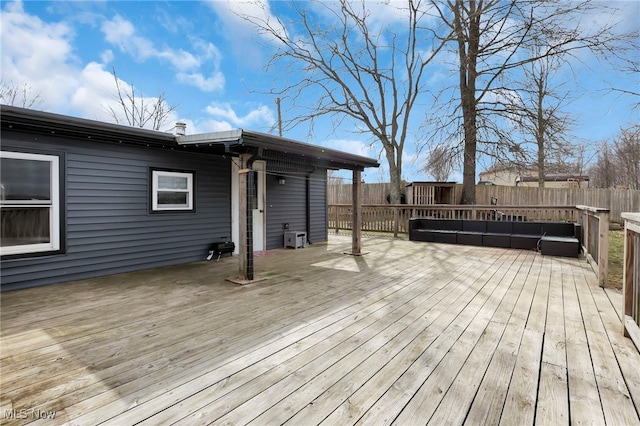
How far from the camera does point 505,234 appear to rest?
7.57 m

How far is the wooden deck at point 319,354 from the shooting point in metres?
1.68

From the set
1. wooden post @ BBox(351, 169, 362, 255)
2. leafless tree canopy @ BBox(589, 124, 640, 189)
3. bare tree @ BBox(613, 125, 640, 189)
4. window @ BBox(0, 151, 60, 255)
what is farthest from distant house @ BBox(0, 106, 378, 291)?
bare tree @ BBox(613, 125, 640, 189)

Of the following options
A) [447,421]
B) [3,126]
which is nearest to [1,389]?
[447,421]

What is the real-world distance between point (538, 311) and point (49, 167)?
6.32 metres

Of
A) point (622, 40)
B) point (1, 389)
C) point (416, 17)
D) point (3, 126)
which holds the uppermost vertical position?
point (416, 17)

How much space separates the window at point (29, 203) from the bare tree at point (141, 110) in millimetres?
13373

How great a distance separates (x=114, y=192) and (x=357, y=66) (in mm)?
10964

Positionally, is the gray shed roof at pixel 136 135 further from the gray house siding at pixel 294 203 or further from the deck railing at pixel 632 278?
the deck railing at pixel 632 278

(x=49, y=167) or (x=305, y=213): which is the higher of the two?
(x=49, y=167)

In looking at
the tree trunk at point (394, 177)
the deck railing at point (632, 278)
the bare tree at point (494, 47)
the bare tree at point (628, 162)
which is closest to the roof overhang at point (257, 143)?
the deck railing at point (632, 278)

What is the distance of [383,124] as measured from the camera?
13.2 m

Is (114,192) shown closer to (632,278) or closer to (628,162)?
(632,278)

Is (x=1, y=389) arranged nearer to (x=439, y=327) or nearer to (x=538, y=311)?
(x=439, y=327)

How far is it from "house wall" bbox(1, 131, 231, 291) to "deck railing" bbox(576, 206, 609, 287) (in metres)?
6.32
